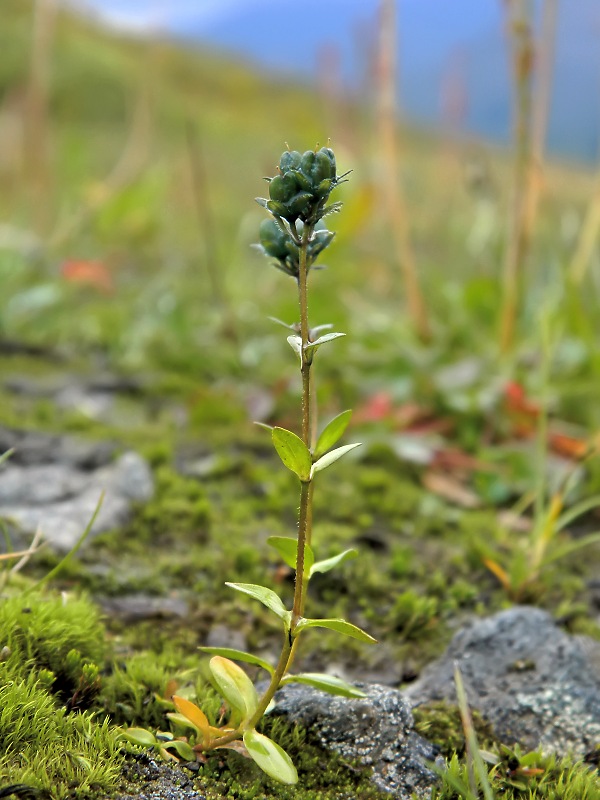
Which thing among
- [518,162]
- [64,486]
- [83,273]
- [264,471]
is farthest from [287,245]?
[83,273]

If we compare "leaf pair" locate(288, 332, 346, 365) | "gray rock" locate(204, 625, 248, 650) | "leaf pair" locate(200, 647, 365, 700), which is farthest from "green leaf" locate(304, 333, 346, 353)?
"gray rock" locate(204, 625, 248, 650)

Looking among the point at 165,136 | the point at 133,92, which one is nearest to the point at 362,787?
the point at 165,136

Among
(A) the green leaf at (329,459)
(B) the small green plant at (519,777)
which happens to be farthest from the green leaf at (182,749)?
(A) the green leaf at (329,459)

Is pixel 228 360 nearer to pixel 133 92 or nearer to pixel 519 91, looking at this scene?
pixel 519 91

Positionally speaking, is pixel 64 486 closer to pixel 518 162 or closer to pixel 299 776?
pixel 299 776

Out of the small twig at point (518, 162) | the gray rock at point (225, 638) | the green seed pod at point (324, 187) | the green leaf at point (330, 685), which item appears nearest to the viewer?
the green seed pod at point (324, 187)

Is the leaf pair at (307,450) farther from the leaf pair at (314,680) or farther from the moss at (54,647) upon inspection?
the moss at (54,647)
